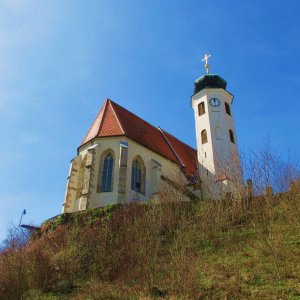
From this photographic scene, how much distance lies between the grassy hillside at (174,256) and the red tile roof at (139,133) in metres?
9.41

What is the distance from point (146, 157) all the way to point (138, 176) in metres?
1.73

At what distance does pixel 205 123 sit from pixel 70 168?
463 inches

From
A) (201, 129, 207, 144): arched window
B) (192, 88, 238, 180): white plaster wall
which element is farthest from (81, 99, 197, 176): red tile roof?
(201, 129, 207, 144): arched window

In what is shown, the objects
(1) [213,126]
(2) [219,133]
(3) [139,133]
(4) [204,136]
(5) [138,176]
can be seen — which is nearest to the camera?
(5) [138,176]

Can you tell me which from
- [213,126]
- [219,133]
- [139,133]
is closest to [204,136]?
[213,126]

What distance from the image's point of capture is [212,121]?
1191 inches

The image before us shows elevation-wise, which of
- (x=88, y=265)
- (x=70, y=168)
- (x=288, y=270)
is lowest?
(x=288, y=270)

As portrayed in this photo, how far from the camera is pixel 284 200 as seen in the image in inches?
500

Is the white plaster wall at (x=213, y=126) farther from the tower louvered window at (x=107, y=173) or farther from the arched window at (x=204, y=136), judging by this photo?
the tower louvered window at (x=107, y=173)

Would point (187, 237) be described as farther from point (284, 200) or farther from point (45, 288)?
point (45, 288)

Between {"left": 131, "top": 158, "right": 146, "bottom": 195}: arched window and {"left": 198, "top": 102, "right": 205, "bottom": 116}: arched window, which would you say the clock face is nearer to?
{"left": 198, "top": 102, "right": 205, "bottom": 116}: arched window

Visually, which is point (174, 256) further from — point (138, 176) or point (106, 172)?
point (138, 176)

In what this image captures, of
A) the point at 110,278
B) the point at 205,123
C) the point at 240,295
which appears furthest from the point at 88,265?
the point at 205,123

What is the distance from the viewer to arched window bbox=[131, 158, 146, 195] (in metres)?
23.8
